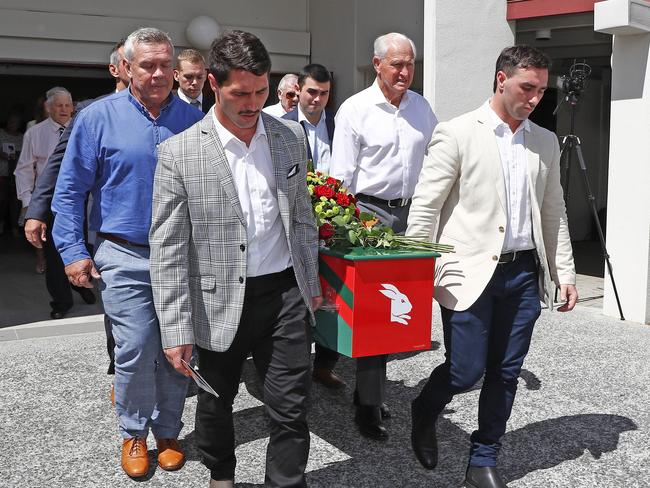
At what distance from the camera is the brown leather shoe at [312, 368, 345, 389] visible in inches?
212

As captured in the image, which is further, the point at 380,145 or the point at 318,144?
the point at 318,144

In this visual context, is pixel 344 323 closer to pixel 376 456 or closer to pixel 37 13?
pixel 376 456

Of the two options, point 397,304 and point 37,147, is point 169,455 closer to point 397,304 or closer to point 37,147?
point 397,304

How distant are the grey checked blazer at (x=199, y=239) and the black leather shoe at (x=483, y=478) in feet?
4.51

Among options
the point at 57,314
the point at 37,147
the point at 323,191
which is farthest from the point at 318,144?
the point at 37,147

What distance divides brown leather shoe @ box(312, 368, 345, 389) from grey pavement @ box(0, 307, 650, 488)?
2.6 inches

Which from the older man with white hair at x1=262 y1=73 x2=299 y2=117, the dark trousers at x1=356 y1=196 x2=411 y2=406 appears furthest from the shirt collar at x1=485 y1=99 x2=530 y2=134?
the older man with white hair at x1=262 y1=73 x2=299 y2=117

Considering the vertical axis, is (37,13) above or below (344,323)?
above

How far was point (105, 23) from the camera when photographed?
11203mm

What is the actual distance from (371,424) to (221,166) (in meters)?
1.95

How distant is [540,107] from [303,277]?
1057cm

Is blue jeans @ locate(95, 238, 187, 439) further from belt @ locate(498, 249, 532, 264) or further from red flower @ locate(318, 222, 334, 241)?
belt @ locate(498, 249, 532, 264)

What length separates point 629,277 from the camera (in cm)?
764

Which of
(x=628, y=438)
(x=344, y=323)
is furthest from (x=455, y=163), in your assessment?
(x=628, y=438)
